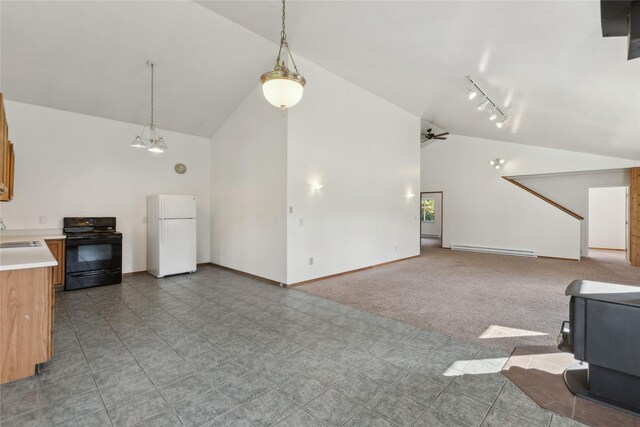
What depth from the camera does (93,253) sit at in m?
4.78

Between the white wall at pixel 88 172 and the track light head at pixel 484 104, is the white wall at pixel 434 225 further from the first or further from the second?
the white wall at pixel 88 172

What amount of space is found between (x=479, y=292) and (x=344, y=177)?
3.04m

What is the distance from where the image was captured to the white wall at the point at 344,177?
4836 millimetres

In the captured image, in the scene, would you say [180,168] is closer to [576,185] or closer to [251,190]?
[251,190]

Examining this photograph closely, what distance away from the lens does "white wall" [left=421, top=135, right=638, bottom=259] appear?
764 cm

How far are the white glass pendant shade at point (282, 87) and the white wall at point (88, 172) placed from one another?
14.7ft

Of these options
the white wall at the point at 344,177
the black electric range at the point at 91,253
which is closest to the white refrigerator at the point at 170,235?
the black electric range at the point at 91,253

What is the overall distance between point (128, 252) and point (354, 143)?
498 cm

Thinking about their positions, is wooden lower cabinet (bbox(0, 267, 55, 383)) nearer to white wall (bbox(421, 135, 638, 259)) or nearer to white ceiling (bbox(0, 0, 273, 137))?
white ceiling (bbox(0, 0, 273, 137))

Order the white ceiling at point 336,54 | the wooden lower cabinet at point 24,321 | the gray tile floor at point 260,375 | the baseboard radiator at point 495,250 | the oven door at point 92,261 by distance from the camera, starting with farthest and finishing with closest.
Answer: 1. the baseboard radiator at point 495,250
2. the oven door at point 92,261
3. the white ceiling at point 336,54
4. the wooden lower cabinet at point 24,321
5. the gray tile floor at point 260,375

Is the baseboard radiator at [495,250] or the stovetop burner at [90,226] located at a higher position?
the stovetop burner at [90,226]

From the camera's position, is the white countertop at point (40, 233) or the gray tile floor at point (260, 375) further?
the white countertop at point (40, 233)

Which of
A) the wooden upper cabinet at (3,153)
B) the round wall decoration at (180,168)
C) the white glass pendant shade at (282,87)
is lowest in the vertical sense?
the wooden upper cabinet at (3,153)

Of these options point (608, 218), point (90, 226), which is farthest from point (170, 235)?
point (608, 218)
